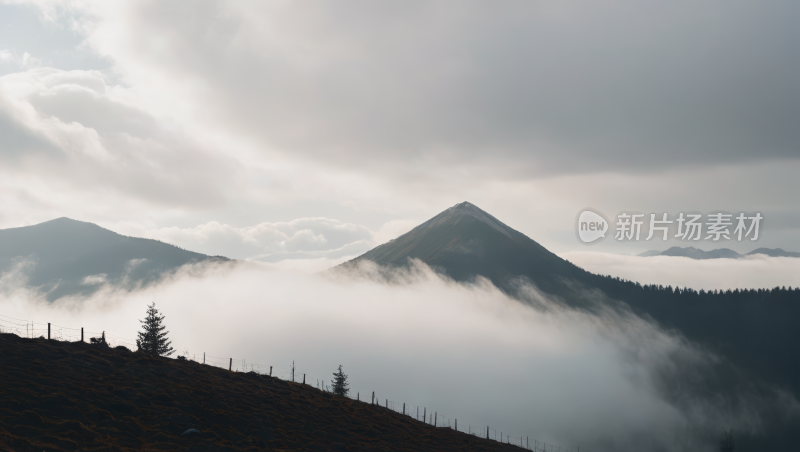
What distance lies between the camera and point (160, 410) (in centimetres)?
5206

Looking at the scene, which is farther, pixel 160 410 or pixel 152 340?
pixel 152 340

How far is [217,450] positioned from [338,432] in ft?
74.9

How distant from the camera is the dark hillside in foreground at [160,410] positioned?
4106 centimetres

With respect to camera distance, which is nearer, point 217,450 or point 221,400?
point 217,450

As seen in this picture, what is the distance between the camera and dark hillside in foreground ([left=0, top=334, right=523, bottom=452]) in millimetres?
41062

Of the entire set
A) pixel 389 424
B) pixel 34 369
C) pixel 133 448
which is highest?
pixel 34 369

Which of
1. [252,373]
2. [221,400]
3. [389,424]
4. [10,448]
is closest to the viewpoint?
[10,448]

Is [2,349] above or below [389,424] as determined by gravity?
above

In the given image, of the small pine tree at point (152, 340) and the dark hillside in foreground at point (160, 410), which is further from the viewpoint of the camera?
the small pine tree at point (152, 340)

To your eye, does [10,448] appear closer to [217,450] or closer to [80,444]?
[80,444]

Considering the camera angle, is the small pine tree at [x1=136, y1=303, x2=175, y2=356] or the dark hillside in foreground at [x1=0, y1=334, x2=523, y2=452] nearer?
the dark hillside in foreground at [x1=0, y1=334, x2=523, y2=452]

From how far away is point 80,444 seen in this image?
126ft

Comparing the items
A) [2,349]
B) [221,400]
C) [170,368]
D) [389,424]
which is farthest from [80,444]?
[389,424]

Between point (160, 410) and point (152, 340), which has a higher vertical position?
point (160, 410)
